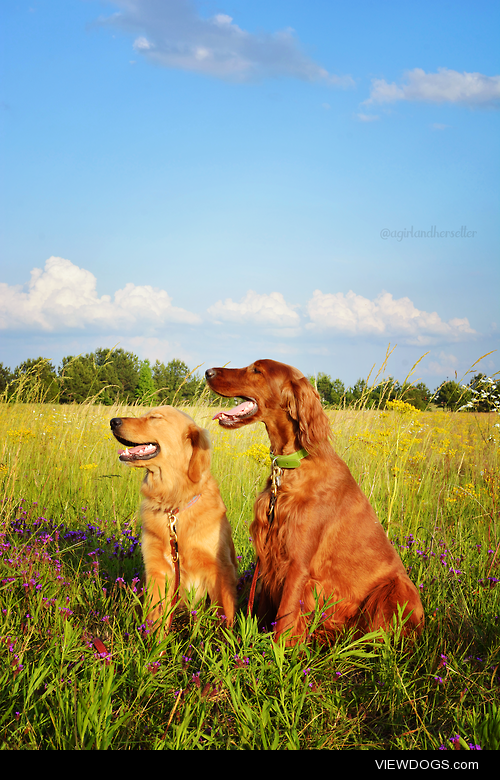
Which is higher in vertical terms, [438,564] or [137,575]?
[438,564]

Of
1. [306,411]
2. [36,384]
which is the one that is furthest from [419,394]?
[36,384]

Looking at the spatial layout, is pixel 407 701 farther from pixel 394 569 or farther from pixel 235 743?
pixel 235 743

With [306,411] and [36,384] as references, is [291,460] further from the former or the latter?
[36,384]

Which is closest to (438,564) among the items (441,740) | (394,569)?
(394,569)

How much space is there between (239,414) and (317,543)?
794 millimetres

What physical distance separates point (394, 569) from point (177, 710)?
125 cm

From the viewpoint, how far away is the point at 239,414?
8.59 feet

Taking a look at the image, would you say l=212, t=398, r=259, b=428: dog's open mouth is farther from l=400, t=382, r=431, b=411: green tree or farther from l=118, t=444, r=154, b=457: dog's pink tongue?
l=400, t=382, r=431, b=411: green tree

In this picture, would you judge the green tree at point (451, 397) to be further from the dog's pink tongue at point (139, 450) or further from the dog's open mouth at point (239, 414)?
the dog's pink tongue at point (139, 450)

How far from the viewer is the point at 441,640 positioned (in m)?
2.36

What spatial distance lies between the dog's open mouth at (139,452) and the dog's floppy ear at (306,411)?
0.89 meters

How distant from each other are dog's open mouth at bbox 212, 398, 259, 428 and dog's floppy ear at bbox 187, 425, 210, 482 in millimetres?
295

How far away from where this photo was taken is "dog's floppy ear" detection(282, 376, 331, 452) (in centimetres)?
245
